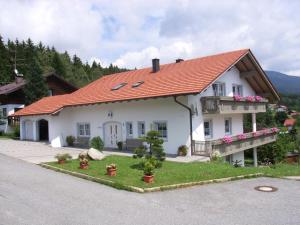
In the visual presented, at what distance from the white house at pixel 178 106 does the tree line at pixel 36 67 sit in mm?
12050

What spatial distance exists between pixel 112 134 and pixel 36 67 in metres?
21.3

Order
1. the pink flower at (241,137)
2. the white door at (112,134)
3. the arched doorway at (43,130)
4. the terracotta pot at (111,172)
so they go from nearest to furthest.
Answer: the terracotta pot at (111,172) < the pink flower at (241,137) < the white door at (112,134) < the arched doorway at (43,130)

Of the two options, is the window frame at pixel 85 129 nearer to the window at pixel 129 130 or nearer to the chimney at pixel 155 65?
the window at pixel 129 130

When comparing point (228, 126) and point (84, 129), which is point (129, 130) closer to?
point (84, 129)

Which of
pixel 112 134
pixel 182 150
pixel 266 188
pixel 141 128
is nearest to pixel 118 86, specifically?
pixel 112 134

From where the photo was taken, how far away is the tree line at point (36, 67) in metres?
42.7

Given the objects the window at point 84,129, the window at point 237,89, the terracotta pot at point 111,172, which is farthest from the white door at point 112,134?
the terracotta pot at point 111,172

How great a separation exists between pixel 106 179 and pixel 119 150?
10.6m

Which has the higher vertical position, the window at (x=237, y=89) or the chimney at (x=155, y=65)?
the chimney at (x=155, y=65)

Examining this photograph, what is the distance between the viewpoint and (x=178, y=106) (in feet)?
68.0

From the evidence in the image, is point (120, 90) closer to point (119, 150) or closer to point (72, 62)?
point (119, 150)

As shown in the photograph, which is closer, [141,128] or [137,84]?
[141,128]

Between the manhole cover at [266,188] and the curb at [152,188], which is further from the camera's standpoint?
the manhole cover at [266,188]

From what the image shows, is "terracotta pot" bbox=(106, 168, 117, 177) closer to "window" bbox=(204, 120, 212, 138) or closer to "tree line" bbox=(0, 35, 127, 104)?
"window" bbox=(204, 120, 212, 138)
